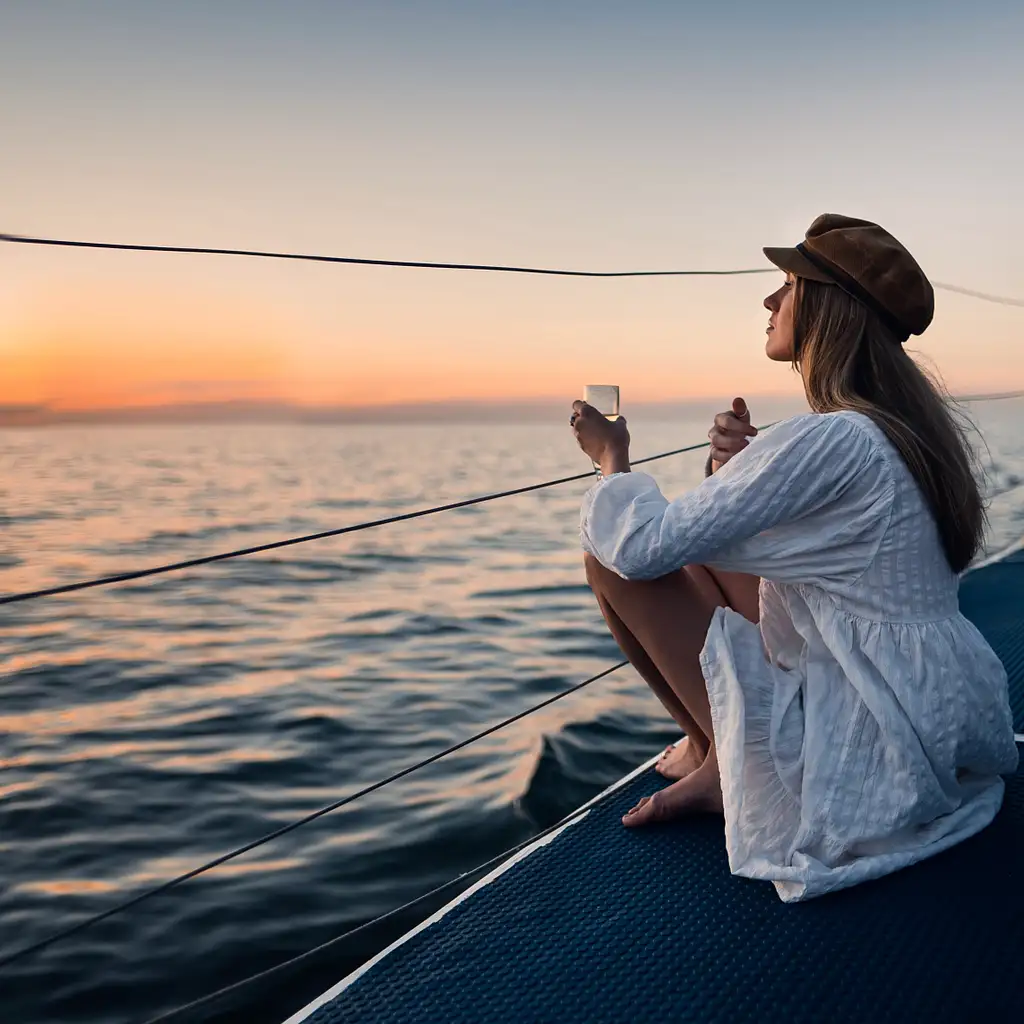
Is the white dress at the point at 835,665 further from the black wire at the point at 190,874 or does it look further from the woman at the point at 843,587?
the black wire at the point at 190,874

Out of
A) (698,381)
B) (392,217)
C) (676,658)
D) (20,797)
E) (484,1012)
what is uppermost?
(392,217)

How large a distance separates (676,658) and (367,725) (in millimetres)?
2415

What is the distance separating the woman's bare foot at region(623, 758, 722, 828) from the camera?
154cm

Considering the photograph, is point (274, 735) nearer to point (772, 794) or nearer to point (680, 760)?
point (680, 760)

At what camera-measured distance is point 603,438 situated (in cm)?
149

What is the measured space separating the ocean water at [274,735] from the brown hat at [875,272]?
0.41m

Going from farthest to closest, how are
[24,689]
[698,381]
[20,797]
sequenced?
[24,689]
[698,381]
[20,797]

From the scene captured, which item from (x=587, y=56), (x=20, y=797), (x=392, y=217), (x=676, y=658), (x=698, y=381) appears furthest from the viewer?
(x=587, y=56)

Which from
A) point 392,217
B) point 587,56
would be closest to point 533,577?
point 392,217

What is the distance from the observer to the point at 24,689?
14.0 ft

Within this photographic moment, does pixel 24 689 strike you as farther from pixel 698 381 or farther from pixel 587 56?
pixel 587 56

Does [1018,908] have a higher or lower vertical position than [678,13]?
lower

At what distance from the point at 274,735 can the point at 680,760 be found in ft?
7.09

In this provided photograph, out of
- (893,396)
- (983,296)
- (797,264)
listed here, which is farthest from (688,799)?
(983,296)
